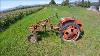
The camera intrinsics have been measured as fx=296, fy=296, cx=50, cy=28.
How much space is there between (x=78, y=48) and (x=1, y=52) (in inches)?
137

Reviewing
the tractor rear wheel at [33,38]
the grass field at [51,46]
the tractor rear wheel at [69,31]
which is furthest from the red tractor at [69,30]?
the tractor rear wheel at [33,38]

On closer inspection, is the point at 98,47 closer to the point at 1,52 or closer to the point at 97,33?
the point at 97,33

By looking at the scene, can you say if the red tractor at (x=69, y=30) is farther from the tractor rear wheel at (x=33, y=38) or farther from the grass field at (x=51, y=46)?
the tractor rear wheel at (x=33, y=38)

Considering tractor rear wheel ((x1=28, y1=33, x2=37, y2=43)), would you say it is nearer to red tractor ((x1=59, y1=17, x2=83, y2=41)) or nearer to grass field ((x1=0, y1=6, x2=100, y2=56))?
grass field ((x1=0, y1=6, x2=100, y2=56))

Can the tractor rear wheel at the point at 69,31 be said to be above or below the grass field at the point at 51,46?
above

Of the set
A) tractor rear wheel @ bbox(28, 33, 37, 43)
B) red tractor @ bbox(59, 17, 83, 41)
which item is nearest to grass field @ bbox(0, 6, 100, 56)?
tractor rear wheel @ bbox(28, 33, 37, 43)

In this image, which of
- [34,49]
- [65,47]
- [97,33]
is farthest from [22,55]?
[97,33]

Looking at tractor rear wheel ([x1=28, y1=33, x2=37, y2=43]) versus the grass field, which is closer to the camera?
the grass field

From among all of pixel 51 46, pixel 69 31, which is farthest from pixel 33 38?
pixel 69 31

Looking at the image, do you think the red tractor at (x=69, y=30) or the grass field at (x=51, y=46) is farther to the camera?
the red tractor at (x=69, y=30)

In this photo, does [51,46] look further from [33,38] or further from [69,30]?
[69,30]

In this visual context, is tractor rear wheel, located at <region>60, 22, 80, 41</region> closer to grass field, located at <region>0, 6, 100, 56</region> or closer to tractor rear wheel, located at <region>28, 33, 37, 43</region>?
grass field, located at <region>0, 6, 100, 56</region>

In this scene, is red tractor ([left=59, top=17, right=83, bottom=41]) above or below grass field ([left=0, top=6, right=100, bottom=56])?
above

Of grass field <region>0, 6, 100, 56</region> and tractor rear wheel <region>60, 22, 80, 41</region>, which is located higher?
tractor rear wheel <region>60, 22, 80, 41</region>
